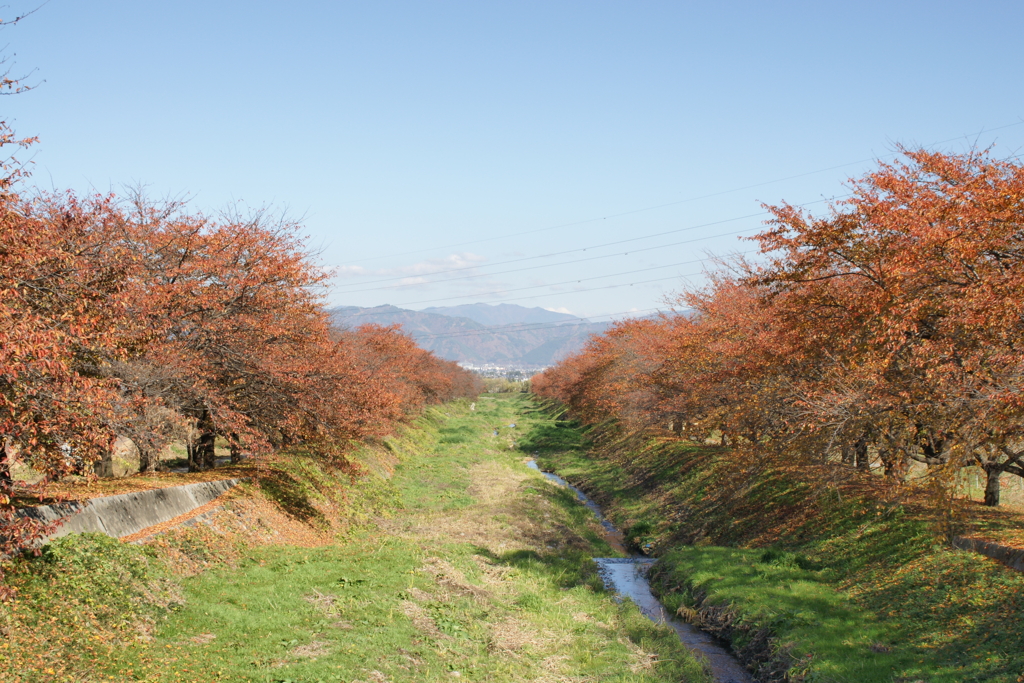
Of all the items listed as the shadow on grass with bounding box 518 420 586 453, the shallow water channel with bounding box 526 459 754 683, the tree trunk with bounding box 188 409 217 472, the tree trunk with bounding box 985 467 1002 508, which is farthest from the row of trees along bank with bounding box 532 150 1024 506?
the shadow on grass with bounding box 518 420 586 453

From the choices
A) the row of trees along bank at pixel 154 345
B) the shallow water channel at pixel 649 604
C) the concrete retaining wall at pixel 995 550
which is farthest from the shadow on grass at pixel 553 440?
the concrete retaining wall at pixel 995 550

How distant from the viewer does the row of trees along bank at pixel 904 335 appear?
13.8 meters

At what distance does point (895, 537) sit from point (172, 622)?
17100 mm

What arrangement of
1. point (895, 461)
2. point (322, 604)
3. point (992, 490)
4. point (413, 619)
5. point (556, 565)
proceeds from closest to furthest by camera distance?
point (322, 604)
point (413, 619)
point (895, 461)
point (992, 490)
point (556, 565)

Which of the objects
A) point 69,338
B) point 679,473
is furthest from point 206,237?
point 679,473

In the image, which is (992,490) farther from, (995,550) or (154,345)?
(154,345)

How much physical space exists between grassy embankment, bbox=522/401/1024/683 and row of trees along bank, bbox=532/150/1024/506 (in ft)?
6.15

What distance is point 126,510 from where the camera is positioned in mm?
14844

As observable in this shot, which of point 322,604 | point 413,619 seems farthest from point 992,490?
point 322,604

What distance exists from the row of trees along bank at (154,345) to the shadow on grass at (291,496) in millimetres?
1626

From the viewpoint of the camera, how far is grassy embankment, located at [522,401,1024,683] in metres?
13.2

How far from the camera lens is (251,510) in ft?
64.6

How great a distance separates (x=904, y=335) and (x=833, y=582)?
6637mm

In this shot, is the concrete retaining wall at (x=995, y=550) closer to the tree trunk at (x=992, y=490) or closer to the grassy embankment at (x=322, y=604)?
the tree trunk at (x=992, y=490)
